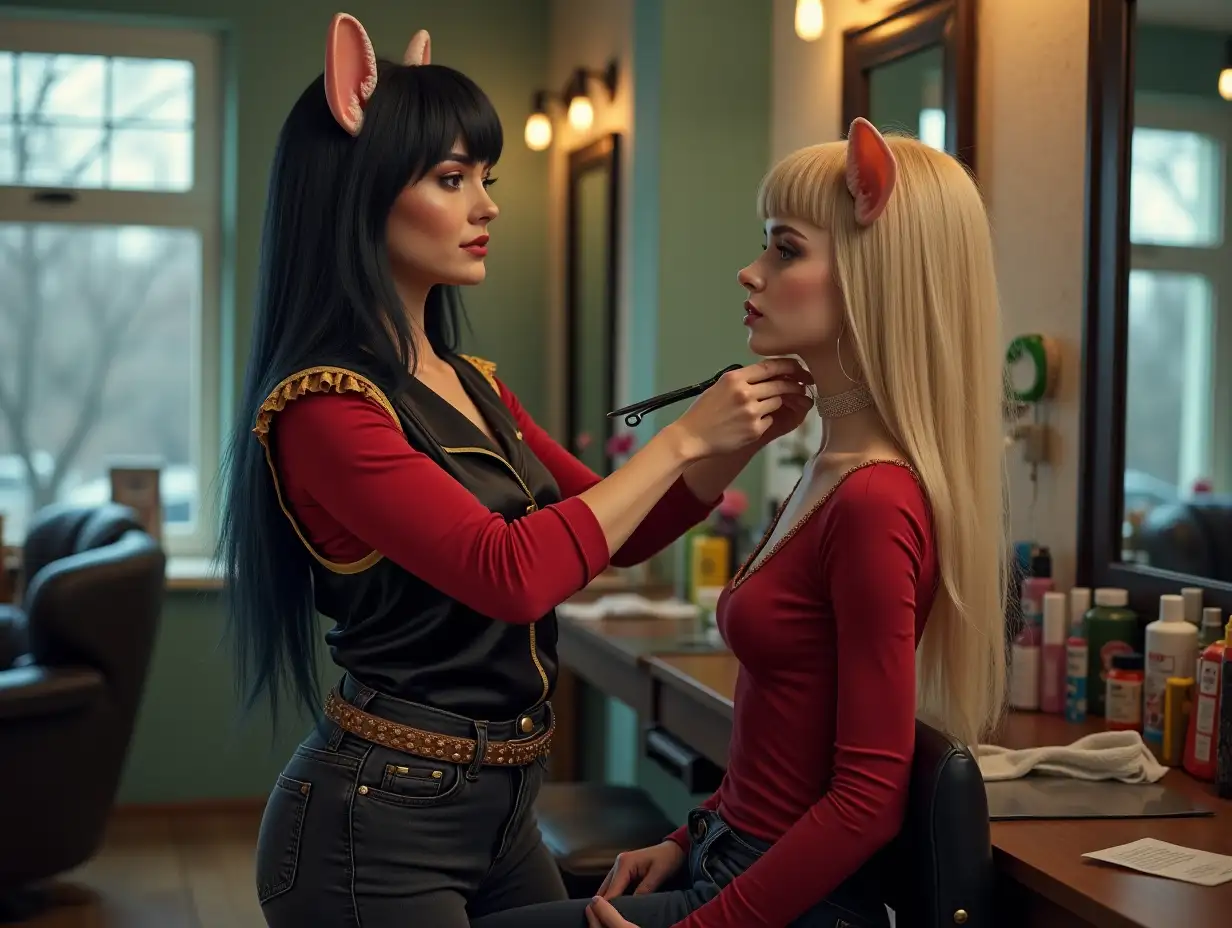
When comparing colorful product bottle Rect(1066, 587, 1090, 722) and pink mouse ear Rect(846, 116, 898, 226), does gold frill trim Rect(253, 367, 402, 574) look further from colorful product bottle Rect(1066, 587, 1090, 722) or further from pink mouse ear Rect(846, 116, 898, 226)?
colorful product bottle Rect(1066, 587, 1090, 722)

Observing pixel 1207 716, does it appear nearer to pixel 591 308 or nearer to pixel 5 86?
pixel 591 308

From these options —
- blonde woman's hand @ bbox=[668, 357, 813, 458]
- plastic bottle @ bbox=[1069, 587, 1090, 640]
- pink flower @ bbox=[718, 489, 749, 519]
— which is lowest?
plastic bottle @ bbox=[1069, 587, 1090, 640]

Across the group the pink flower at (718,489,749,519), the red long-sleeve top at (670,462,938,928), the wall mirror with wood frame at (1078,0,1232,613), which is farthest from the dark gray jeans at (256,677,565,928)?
the pink flower at (718,489,749,519)

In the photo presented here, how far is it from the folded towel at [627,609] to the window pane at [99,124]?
250cm

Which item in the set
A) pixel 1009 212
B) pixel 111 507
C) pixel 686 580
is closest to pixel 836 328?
pixel 1009 212

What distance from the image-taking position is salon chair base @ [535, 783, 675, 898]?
2264 mm

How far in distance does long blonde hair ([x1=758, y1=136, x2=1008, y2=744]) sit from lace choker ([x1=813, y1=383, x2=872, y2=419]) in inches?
2.0

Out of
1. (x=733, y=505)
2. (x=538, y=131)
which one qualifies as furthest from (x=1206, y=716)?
(x=538, y=131)

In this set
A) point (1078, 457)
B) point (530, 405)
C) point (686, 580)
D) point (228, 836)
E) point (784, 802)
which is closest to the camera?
point (784, 802)

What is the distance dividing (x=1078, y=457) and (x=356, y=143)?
127 centimetres

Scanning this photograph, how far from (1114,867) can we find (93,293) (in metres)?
4.28

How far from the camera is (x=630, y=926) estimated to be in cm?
136

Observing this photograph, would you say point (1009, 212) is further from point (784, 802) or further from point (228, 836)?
point (228, 836)

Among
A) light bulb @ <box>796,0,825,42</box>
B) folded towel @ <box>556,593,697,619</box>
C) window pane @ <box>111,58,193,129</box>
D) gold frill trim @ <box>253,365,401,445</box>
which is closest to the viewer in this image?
gold frill trim @ <box>253,365,401,445</box>
